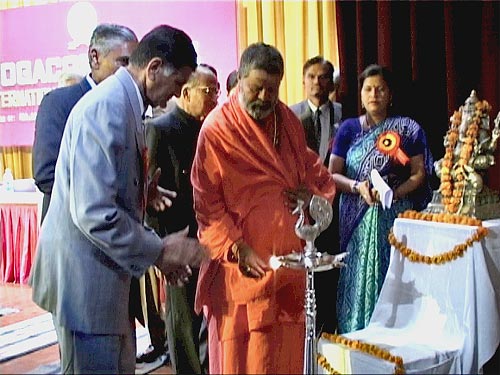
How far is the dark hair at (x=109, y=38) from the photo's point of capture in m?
1.43

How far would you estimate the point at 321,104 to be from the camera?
1995mm

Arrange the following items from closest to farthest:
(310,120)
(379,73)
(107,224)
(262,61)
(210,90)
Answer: (107,224)
(262,61)
(210,90)
(310,120)
(379,73)

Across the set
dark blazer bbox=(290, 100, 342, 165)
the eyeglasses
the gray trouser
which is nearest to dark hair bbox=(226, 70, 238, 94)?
the eyeglasses

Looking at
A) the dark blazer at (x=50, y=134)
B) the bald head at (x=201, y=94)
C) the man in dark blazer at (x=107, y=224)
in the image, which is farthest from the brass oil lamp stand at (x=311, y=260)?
the dark blazer at (x=50, y=134)

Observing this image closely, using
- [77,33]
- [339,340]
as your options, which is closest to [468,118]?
[339,340]

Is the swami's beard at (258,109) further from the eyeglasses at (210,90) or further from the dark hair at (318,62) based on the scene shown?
the dark hair at (318,62)

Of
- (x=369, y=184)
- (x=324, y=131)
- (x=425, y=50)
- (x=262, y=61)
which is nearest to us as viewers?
(x=262, y=61)

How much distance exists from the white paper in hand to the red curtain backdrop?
300 millimetres

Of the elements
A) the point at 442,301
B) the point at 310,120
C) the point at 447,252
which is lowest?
the point at 442,301

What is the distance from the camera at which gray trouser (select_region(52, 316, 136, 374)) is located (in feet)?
3.95

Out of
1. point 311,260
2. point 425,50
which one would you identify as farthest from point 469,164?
point 311,260

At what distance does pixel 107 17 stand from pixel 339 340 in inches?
53.4

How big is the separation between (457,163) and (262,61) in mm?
843

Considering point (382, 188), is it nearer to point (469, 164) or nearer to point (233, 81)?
point (469, 164)
